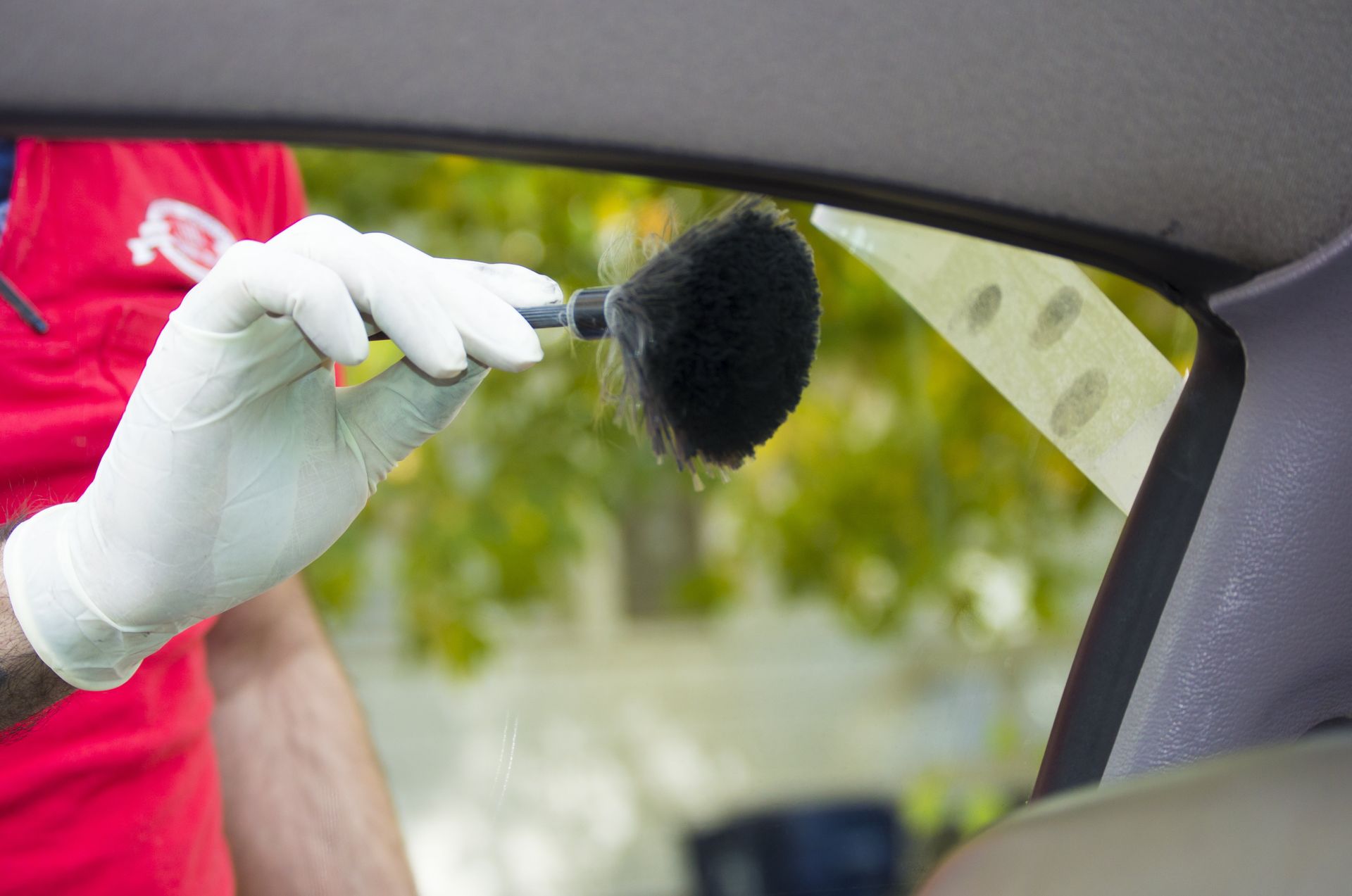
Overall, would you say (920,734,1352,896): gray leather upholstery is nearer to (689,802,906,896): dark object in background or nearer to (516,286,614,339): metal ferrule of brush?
(516,286,614,339): metal ferrule of brush

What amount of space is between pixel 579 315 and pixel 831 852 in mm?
1154

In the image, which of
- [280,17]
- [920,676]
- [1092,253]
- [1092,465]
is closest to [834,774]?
[920,676]

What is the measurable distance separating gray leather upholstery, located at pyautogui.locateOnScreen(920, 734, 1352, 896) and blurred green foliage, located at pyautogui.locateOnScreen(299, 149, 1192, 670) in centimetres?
83

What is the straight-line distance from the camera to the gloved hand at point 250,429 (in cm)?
64

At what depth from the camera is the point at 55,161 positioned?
0.80m

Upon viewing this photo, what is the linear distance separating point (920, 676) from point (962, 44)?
1294 mm

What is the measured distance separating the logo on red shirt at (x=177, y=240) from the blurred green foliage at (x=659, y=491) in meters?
0.41

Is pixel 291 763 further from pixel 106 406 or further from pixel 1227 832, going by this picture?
pixel 1227 832

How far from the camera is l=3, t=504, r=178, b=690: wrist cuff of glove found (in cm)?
69

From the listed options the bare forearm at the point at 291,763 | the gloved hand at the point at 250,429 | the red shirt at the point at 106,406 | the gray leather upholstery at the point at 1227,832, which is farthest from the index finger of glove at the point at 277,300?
the bare forearm at the point at 291,763

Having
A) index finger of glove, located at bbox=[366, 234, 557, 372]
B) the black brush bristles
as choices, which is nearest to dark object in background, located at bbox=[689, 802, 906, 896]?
the black brush bristles

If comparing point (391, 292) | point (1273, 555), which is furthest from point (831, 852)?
point (391, 292)

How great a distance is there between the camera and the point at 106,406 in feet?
2.62

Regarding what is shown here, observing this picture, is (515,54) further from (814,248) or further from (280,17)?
(814,248)
